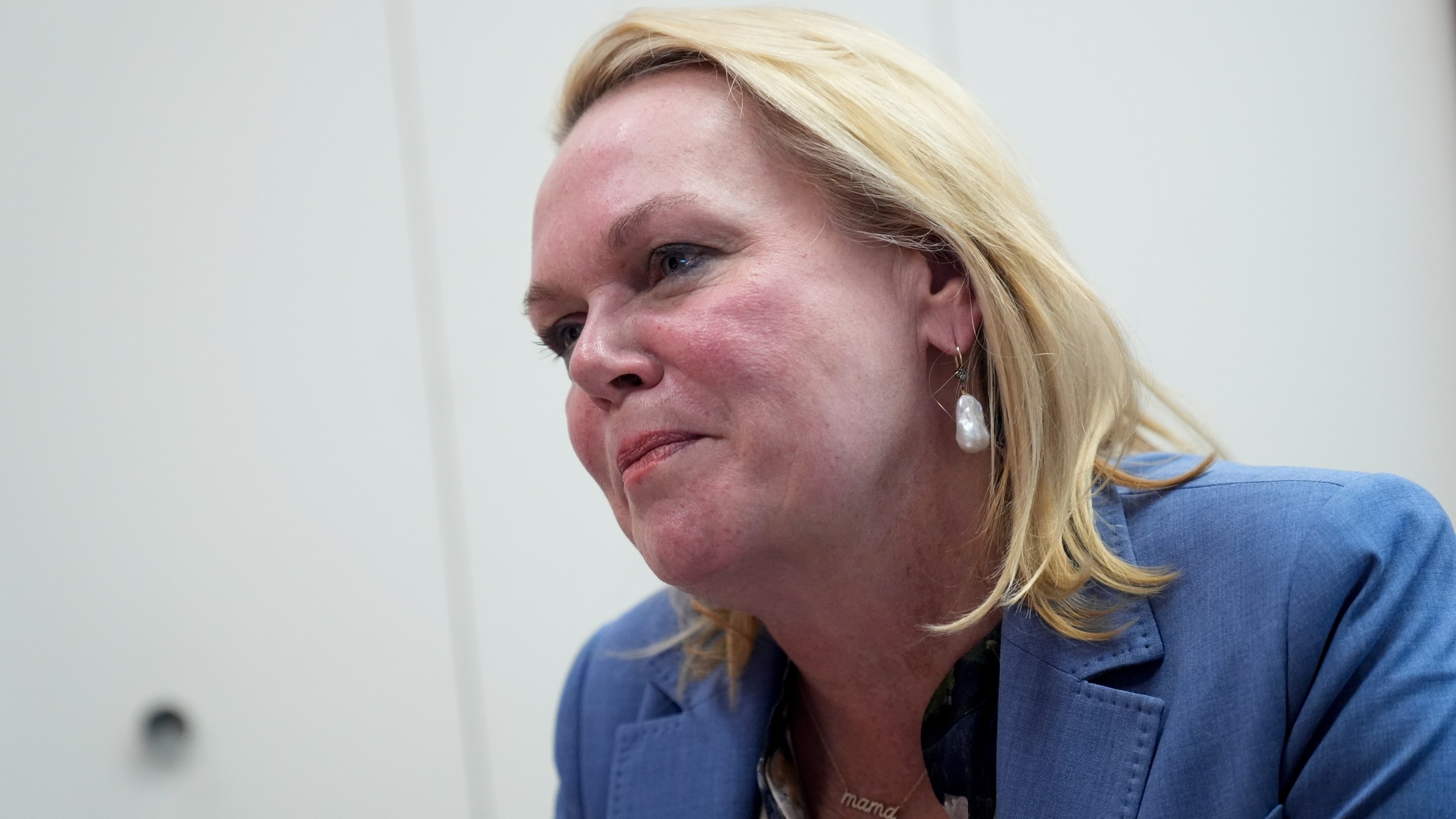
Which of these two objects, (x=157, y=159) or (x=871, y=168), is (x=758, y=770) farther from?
(x=157, y=159)

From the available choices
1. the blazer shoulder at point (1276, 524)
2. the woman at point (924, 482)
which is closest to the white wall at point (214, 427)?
the woman at point (924, 482)

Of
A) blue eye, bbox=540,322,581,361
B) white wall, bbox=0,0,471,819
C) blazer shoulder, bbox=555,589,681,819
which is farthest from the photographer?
white wall, bbox=0,0,471,819

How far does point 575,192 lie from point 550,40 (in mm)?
955

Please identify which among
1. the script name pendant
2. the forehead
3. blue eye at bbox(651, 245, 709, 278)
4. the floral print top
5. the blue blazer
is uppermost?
the forehead

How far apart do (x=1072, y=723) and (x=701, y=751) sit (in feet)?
1.53

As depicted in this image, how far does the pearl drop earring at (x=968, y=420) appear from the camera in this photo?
A: 1071mm

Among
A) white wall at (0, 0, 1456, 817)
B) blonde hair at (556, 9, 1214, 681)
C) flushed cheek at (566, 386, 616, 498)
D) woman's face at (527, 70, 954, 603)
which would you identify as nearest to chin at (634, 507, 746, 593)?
woman's face at (527, 70, 954, 603)

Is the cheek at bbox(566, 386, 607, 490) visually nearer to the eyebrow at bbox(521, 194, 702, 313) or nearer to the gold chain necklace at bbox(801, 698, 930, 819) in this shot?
the eyebrow at bbox(521, 194, 702, 313)

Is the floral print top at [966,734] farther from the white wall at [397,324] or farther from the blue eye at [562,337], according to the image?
the white wall at [397,324]

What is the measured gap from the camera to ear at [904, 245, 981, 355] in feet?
3.63

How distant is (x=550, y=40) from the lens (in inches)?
77.1

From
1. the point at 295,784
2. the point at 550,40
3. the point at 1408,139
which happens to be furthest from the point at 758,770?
the point at 1408,139

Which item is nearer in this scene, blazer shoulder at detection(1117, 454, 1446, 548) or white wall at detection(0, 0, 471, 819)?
blazer shoulder at detection(1117, 454, 1446, 548)

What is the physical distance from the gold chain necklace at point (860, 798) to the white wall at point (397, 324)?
0.75 meters
